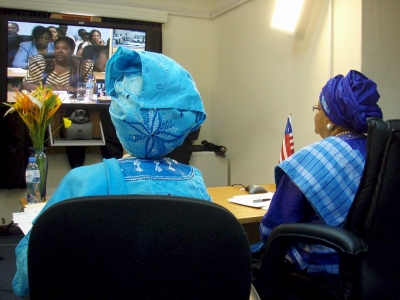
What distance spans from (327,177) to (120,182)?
0.84 metres

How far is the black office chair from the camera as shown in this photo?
1098mm

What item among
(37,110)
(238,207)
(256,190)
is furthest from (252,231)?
(37,110)

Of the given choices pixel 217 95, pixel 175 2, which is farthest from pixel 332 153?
pixel 175 2

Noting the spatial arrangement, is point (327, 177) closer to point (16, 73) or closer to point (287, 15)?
point (287, 15)

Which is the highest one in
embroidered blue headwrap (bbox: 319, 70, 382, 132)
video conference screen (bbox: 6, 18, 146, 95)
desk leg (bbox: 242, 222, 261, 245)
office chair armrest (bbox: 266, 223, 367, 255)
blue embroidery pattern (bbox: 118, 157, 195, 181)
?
video conference screen (bbox: 6, 18, 146, 95)

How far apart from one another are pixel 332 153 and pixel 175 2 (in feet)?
10.6

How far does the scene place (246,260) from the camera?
744 millimetres

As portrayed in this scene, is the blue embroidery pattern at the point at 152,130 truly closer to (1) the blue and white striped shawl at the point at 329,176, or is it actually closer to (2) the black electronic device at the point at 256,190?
(1) the blue and white striped shawl at the point at 329,176

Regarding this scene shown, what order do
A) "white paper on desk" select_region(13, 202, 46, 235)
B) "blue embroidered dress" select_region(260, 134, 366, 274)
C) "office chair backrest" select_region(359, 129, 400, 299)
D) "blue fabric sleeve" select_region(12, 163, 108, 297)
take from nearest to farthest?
"blue fabric sleeve" select_region(12, 163, 108, 297) < "office chair backrest" select_region(359, 129, 400, 299) < "blue embroidered dress" select_region(260, 134, 366, 274) < "white paper on desk" select_region(13, 202, 46, 235)

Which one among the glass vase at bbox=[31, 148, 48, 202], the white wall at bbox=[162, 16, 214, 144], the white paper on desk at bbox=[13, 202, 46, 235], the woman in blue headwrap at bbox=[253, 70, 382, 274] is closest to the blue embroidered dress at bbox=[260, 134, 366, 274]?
the woman in blue headwrap at bbox=[253, 70, 382, 274]

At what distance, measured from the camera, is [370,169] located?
1153 millimetres

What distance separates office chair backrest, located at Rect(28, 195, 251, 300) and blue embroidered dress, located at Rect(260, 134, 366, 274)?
2.69 feet

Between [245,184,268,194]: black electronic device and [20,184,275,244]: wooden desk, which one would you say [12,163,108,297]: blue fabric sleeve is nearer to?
[20,184,275,244]: wooden desk

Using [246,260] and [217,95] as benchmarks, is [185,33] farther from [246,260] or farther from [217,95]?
[246,260]
